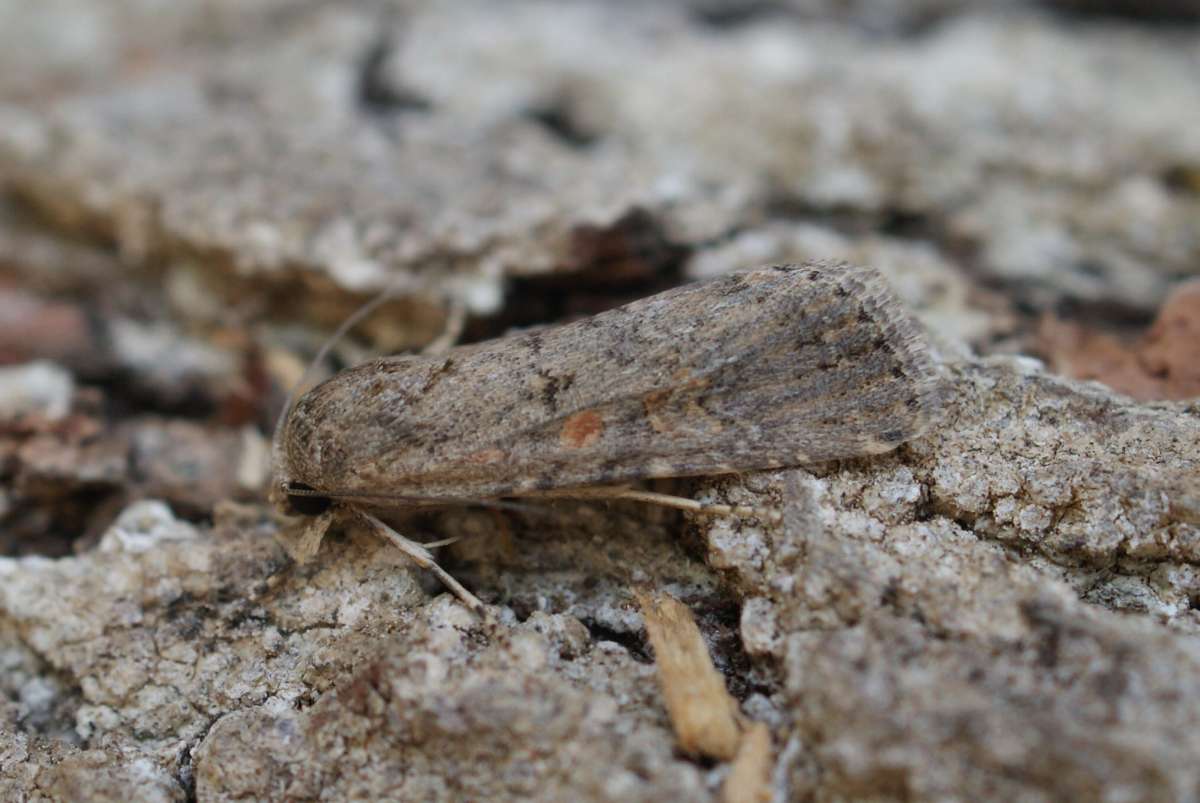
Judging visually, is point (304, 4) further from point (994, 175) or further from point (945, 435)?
point (945, 435)

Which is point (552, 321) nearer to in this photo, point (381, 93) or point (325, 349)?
point (325, 349)

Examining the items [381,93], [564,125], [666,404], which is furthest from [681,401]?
[381,93]

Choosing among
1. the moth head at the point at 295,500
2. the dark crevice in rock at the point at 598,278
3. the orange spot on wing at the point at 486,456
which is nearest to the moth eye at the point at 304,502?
the moth head at the point at 295,500

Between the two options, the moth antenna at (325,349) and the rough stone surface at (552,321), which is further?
the moth antenna at (325,349)

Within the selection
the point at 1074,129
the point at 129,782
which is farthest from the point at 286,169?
the point at 1074,129

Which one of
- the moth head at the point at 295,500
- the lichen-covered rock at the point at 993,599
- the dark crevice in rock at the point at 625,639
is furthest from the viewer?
the moth head at the point at 295,500

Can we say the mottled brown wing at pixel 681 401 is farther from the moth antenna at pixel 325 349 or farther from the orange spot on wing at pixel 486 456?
the moth antenna at pixel 325 349

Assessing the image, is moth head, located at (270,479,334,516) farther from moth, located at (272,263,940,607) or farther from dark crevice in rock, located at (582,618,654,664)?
dark crevice in rock, located at (582,618,654,664)
